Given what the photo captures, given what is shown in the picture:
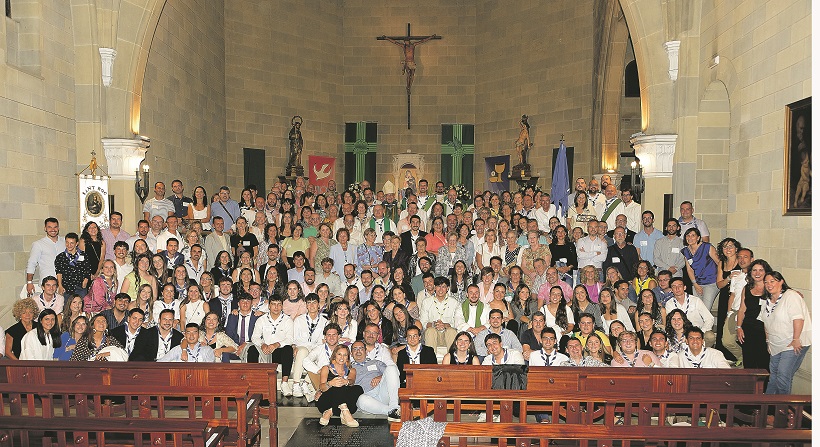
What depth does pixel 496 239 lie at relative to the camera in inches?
360

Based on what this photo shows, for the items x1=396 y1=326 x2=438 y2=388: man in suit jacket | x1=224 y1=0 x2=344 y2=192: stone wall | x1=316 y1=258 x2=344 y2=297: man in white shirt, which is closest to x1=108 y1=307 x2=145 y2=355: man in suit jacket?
A: x1=316 y1=258 x2=344 y2=297: man in white shirt

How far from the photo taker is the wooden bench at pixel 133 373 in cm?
571

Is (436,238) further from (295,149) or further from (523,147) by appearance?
(295,149)

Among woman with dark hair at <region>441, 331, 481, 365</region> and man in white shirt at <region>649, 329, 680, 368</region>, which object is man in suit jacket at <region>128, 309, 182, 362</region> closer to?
woman with dark hair at <region>441, 331, 481, 365</region>

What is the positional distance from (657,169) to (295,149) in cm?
890

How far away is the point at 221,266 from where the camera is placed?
8781 mm

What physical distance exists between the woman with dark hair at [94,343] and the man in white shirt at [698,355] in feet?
17.8

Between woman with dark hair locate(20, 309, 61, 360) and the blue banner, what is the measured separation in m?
11.5

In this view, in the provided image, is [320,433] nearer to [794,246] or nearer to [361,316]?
[361,316]

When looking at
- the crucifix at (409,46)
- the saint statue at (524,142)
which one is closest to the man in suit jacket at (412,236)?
the saint statue at (524,142)

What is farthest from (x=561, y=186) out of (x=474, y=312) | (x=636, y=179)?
(x=474, y=312)

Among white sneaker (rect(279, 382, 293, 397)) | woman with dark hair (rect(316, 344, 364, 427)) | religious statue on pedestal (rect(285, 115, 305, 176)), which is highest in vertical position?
religious statue on pedestal (rect(285, 115, 305, 176))

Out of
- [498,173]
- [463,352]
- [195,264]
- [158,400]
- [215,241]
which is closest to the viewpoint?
A: [158,400]

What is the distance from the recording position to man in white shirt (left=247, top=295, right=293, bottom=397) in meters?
7.68
